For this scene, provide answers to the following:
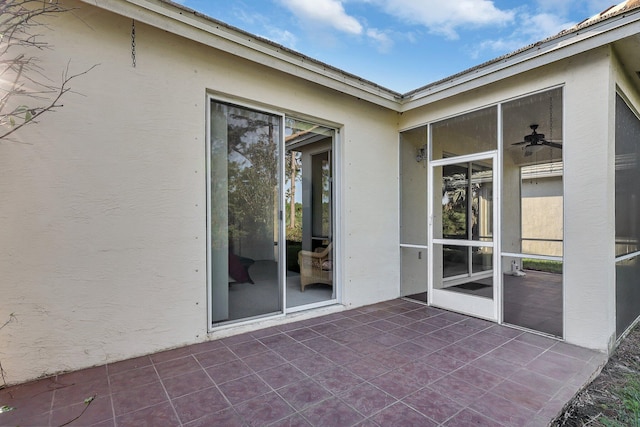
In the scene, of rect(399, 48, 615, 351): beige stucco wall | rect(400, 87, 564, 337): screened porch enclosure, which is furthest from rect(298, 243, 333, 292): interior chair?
rect(399, 48, 615, 351): beige stucco wall

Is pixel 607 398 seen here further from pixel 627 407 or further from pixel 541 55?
pixel 541 55

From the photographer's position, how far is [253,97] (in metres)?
3.69

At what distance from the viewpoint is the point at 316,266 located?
481 centimetres

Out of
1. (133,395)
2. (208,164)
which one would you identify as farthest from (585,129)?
(133,395)

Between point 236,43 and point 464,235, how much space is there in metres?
3.89

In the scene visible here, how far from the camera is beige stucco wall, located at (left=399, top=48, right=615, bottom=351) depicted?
3143 millimetres

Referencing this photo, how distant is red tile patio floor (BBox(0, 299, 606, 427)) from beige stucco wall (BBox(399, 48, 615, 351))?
37 cm

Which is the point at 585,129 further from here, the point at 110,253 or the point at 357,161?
the point at 110,253

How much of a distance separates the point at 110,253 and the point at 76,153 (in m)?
0.92

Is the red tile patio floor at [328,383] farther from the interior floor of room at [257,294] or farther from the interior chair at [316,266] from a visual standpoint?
the interior chair at [316,266]

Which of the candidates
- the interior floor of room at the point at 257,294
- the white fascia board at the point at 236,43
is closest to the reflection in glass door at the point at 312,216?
the interior floor of room at the point at 257,294

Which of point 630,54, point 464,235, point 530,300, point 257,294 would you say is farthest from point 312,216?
point 630,54

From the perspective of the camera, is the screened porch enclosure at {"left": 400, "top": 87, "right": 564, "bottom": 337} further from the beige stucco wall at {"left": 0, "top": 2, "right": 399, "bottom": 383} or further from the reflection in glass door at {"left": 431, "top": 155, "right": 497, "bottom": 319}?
the beige stucco wall at {"left": 0, "top": 2, "right": 399, "bottom": 383}

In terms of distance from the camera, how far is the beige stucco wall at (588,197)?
3143 mm
